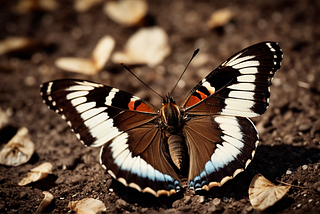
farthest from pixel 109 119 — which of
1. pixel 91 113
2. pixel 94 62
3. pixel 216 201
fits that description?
pixel 94 62

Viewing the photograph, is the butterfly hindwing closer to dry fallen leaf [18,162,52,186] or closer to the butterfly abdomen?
the butterfly abdomen

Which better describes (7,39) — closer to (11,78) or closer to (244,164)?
(11,78)

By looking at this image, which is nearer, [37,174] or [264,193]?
[264,193]

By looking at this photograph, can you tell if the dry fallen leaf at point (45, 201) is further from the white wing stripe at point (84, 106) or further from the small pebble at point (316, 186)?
the small pebble at point (316, 186)

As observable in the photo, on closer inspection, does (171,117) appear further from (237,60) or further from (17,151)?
(17,151)

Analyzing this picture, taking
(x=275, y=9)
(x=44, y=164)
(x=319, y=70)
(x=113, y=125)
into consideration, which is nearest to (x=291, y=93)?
(x=319, y=70)

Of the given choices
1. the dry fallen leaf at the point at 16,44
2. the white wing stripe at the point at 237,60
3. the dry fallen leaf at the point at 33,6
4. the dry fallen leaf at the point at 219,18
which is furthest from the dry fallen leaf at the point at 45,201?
the dry fallen leaf at the point at 33,6

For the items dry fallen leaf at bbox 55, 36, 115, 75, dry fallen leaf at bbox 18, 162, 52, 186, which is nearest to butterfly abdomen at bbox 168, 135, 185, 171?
dry fallen leaf at bbox 18, 162, 52, 186
